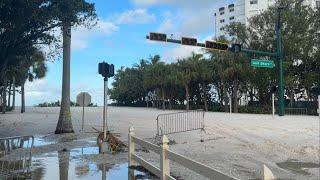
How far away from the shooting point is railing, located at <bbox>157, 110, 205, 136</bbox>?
25047 mm

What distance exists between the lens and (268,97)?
5706 cm

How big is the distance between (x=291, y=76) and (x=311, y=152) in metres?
35.4

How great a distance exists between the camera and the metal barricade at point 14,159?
13148 mm

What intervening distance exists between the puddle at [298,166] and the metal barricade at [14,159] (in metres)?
7.11

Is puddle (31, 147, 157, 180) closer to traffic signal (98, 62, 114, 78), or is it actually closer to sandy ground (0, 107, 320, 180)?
sandy ground (0, 107, 320, 180)

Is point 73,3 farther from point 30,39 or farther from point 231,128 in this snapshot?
point 231,128

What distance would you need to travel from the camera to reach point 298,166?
16.1m

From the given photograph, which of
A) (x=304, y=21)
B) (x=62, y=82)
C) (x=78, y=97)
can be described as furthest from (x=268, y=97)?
(x=62, y=82)

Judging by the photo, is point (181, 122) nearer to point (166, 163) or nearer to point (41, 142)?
point (41, 142)

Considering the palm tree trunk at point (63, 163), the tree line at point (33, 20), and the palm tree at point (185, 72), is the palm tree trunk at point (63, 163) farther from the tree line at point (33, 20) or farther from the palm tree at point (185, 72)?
the palm tree at point (185, 72)

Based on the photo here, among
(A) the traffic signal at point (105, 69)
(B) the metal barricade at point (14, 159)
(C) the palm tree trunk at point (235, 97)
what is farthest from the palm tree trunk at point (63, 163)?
(C) the palm tree trunk at point (235, 97)

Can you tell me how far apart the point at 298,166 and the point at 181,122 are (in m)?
10.9

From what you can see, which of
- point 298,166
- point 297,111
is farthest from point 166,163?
point 297,111

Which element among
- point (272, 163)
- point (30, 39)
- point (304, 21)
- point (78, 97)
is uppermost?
point (304, 21)
